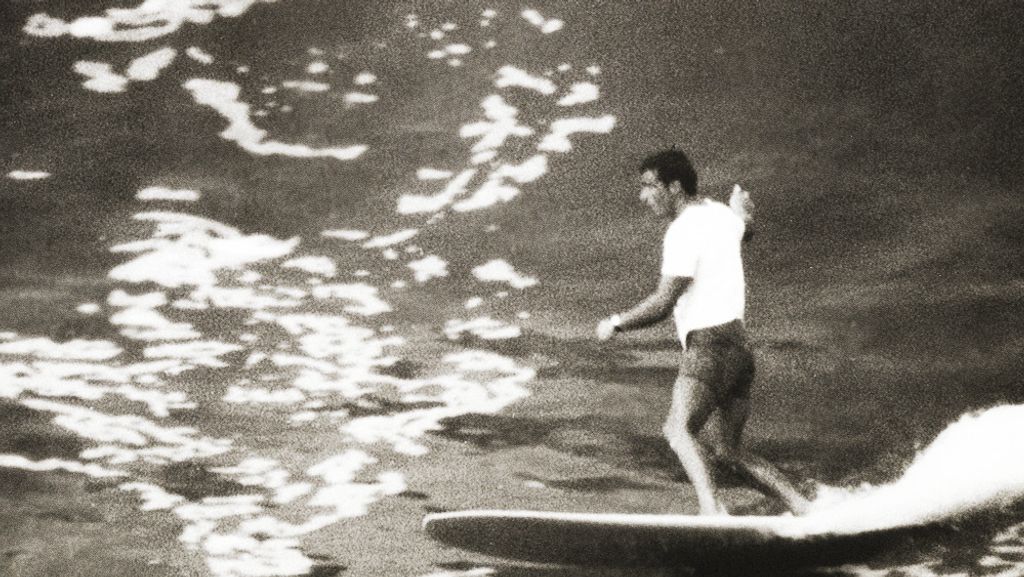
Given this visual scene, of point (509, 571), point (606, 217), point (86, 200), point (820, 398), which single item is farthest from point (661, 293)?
point (509, 571)

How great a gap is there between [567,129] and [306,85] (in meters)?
1.90

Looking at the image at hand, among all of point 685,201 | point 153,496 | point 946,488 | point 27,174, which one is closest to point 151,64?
point 27,174

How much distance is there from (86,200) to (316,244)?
72.1 inches

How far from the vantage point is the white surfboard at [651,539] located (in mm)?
5520

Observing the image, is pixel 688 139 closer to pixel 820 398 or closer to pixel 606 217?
pixel 606 217

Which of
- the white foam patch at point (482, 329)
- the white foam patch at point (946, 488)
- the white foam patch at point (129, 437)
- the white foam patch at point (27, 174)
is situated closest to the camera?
the white foam patch at point (946, 488)

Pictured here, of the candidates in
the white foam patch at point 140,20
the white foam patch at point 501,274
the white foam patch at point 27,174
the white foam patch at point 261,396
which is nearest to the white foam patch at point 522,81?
the white foam patch at point 140,20

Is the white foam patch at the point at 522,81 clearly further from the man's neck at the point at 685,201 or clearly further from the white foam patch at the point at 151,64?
the white foam patch at the point at 151,64

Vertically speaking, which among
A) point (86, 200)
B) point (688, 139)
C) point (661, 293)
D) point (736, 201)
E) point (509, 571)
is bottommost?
point (509, 571)

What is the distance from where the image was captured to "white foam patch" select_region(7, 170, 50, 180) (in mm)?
7602

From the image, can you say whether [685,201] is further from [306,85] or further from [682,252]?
[306,85]

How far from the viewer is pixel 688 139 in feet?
24.5

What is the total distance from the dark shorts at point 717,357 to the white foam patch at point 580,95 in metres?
2.51

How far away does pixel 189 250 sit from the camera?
334 inches
